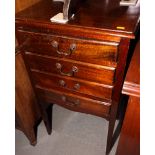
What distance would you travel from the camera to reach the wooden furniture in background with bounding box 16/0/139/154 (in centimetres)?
71

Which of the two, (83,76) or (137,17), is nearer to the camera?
(137,17)

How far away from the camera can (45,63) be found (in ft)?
3.02

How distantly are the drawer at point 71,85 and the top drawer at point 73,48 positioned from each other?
0.13 meters

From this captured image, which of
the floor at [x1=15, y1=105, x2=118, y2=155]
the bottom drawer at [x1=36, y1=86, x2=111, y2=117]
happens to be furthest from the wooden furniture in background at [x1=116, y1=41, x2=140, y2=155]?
the floor at [x1=15, y1=105, x2=118, y2=155]

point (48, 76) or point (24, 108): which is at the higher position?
point (48, 76)

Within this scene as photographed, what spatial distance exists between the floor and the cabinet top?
0.91 meters

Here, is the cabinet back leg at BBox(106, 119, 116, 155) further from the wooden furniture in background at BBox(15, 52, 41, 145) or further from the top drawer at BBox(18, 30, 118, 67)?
the wooden furniture in background at BBox(15, 52, 41, 145)

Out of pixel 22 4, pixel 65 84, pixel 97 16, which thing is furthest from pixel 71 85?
pixel 22 4
